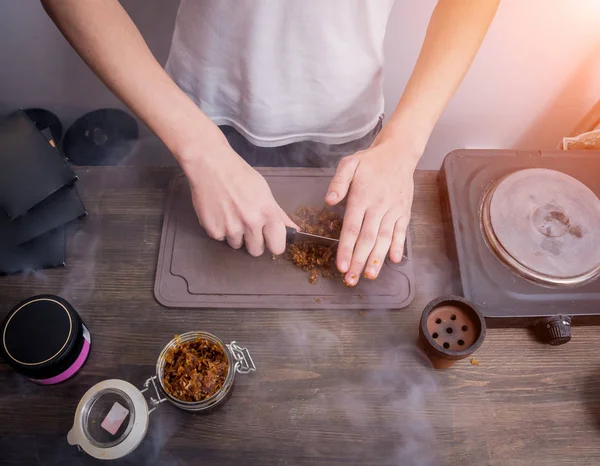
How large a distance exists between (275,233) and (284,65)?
0.37 m

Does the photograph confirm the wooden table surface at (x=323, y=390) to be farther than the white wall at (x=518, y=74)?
No

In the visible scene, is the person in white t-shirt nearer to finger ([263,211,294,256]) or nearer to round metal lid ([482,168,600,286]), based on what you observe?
finger ([263,211,294,256])

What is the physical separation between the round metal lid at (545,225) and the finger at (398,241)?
17 cm

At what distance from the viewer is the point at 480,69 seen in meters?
1.44

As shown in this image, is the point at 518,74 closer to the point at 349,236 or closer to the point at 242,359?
the point at 349,236

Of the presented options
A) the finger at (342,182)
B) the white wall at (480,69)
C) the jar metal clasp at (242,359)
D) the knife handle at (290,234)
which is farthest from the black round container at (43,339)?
the white wall at (480,69)

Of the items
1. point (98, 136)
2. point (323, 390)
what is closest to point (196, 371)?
point (323, 390)

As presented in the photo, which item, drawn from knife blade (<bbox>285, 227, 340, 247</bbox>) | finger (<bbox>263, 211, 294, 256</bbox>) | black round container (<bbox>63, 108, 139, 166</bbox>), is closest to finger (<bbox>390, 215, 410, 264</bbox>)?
knife blade (<bbox>285, 227, 340, 247</bbox>)

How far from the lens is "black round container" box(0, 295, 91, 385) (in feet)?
2.50

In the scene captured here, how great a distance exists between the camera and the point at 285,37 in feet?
2.99

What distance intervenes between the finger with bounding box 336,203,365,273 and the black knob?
0.38 meters

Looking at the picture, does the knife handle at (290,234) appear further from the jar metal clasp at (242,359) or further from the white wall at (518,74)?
the white wall at (518,74)

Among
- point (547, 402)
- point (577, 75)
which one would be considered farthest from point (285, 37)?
point (577, 75)

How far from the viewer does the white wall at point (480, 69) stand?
4.22ft
